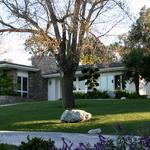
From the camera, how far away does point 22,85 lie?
51.1 metres

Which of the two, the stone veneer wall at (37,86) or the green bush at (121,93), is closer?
the green bush at (121,93)

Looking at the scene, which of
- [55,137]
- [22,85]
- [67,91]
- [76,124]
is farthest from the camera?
[22,85]

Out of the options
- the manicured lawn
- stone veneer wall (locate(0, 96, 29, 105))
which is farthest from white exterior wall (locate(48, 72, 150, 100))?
the manicured lawn

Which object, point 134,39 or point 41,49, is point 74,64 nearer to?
point 41,49

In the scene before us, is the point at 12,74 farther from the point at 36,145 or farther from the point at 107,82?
the point at 36,145

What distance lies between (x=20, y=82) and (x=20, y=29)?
2491 centimetres

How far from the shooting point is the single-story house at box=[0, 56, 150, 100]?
47375 mm

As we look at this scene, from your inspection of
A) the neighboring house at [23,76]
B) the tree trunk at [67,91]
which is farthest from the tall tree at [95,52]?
the neighboring house at [23,76]

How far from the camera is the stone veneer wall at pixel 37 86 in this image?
52.1 metres

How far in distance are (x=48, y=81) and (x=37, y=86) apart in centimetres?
123

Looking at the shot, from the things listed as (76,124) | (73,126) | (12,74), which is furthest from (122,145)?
(12,74)

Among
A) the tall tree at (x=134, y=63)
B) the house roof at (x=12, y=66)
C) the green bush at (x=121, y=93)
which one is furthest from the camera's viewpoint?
the house roof at (x=12, y=66)

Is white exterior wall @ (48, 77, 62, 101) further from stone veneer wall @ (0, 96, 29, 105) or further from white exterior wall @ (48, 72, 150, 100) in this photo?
stone veneer wall @ (0, 96, 29, 105)

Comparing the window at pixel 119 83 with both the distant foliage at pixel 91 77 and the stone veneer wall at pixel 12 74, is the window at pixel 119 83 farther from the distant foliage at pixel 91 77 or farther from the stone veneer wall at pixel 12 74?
the stone veneer wall at pixel 12 74
